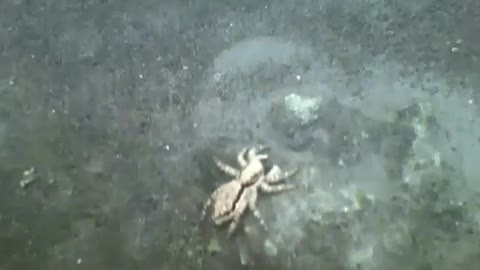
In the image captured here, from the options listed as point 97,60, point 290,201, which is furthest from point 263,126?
point 97,60

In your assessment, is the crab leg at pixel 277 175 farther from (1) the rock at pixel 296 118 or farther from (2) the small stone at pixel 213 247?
(2) the small stone at pixel 213 247

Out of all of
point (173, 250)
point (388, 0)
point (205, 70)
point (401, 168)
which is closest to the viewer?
point (173, 250)

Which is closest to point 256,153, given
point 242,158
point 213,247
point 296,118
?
point 242,158

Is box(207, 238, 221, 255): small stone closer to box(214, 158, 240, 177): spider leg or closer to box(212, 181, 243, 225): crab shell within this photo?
box(212, 181, 243, 225): crab shell

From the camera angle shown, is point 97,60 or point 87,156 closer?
point 87,156

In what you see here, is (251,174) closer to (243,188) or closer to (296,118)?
(243,188)

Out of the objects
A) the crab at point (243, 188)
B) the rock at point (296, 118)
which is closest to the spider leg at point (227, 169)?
the crab at point (243, 188)

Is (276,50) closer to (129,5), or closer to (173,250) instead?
(129,5)

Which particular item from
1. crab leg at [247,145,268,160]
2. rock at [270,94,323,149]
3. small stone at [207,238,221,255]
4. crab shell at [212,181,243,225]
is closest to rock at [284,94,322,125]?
rock at [270,94,323,149]
